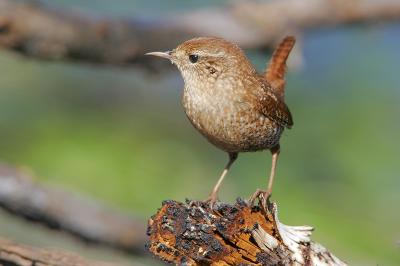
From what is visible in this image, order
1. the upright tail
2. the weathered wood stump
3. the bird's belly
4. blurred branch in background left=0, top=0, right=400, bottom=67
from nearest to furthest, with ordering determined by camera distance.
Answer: the weathered wood stump
the bird's belly
the upright tail
blurred branch in background left=0, top=0, right=400, bottom=67

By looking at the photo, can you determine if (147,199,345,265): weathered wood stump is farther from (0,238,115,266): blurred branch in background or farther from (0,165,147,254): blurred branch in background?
(0,165,147,254): blurred branch in background

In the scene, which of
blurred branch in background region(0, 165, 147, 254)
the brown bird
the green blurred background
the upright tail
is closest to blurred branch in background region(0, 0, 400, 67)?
the green blurred background

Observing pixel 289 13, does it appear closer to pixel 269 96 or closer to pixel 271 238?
pixel 269 96

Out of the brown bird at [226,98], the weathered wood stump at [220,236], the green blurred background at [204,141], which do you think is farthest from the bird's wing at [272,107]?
the green blurred background at [204,141]

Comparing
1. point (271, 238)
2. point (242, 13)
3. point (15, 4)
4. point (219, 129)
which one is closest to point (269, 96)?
point (219, 129)

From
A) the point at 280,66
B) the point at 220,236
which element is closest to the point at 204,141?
the point at 280,66

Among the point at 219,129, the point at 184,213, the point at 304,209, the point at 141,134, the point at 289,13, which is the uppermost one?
the point at 289,13

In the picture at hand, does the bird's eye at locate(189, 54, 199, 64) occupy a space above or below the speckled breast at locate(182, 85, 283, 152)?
above
